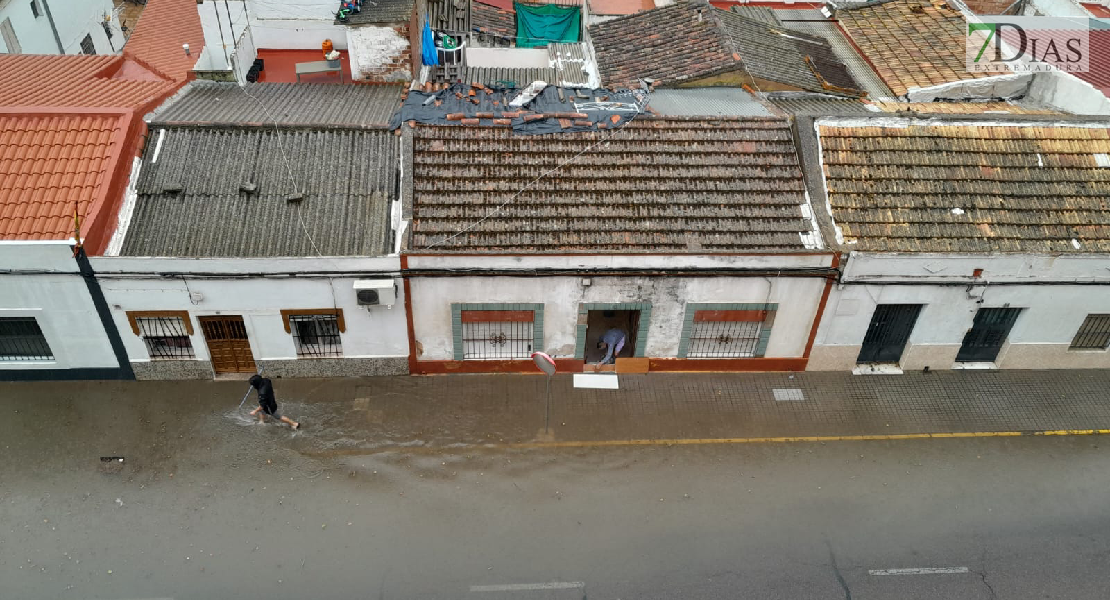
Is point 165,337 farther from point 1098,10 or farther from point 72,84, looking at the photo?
point 1098,10

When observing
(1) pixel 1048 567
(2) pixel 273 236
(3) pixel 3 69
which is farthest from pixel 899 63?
(3) pixel 3 69

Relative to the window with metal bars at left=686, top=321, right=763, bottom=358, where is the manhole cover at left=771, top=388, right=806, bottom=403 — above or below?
below

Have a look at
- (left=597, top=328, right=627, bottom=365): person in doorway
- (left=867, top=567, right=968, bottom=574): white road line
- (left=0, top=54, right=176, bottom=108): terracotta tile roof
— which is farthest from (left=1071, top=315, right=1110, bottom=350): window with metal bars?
(left=0, top=54, right=176, bottom=108): terracotta tile roof

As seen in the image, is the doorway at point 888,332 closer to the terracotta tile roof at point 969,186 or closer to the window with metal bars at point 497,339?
the terracotta tile roof at point 969,186

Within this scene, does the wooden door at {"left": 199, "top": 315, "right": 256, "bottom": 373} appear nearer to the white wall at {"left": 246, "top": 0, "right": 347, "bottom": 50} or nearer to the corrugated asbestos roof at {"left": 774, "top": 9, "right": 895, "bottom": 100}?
the white wall at {"left": 246, "top": 0, "right": 347, "bottom": 50}

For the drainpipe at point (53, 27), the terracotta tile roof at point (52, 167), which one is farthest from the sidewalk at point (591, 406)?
the drainpipe at point (53, 27)

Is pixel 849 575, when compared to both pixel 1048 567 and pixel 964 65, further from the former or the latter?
pixel 964 65
